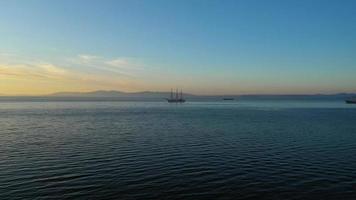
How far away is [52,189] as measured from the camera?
21.2 metres

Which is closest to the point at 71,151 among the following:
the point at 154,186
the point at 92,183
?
the point at 92,183

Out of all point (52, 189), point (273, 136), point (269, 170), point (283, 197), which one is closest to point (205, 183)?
point (283, 197)

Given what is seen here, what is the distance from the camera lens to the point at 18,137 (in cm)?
4647

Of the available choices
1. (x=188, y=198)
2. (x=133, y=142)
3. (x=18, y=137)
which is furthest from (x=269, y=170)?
(x=18, y=137)

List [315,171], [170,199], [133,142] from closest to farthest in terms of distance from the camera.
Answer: [170,199] < [315,171] < [133,142]

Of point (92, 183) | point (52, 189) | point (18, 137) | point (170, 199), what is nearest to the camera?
point (170, 199)

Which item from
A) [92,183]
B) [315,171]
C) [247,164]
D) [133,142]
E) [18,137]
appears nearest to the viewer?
[92,183]

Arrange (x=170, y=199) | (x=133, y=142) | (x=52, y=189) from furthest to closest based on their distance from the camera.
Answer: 1. (x=133, y=142)
2. (x=52, y=189)
3. (x=170, y=199)

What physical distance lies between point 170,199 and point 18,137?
112 feet

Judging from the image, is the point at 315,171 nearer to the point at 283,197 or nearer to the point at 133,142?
the point at 283,197

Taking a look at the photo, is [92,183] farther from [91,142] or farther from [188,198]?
[91,142]

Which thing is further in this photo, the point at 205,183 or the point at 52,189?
the point at 205,183

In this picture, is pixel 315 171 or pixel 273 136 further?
pixel 273 136

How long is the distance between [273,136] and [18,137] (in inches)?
1413
